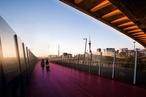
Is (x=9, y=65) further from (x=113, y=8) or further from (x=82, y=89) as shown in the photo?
(x=113, y=8)

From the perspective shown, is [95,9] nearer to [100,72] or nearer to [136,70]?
[136,70]

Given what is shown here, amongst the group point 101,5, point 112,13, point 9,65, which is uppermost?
point 101,5

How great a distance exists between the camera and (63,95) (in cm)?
862

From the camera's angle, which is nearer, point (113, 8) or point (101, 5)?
point (101, 5)

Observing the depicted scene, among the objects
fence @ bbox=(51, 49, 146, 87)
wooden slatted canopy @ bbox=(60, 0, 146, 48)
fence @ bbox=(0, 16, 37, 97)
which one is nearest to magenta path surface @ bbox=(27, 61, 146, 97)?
fence @ bbox=(51, 49, 146, 87)

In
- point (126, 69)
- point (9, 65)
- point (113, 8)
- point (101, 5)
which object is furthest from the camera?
point (126, 69)

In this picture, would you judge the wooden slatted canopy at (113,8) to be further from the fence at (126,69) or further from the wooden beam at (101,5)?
the fence at (126,69)

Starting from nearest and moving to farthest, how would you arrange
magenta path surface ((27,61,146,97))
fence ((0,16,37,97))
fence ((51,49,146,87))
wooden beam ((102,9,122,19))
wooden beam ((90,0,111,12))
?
fence ((0,16,37,97))
magenta path surface ((27,61,146,97))
wooden beam ((90,0,111,12))
wooden beam ((102,9,122,19))
fence ((51,49,146,87))

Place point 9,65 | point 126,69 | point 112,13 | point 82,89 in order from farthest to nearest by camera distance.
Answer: point 126,69 → point 112,13 → point 82,89 → point 9,65

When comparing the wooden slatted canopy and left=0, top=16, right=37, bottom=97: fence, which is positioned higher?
the wooden slatted canopy

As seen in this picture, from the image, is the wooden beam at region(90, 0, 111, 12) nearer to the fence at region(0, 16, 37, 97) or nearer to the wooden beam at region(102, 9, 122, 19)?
the wooden beam at region(102, 9, 122, 19)

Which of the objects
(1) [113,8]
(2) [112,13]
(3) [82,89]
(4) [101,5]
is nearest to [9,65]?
(3) [82,89]

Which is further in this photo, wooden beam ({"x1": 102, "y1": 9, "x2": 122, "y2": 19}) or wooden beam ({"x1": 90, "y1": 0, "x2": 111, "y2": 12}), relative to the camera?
wooden beam ({"x1": 102, "y1": 9, "x2": 122, "y2": 19})

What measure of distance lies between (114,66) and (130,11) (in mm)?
8293
